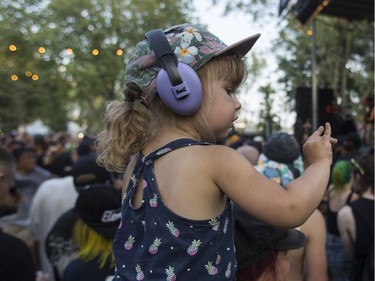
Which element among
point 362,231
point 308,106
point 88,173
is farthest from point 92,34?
point 362,231

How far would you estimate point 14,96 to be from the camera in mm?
26734

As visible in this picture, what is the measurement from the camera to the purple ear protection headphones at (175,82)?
1174 mm

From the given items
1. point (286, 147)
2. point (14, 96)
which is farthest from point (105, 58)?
point (286, 147)

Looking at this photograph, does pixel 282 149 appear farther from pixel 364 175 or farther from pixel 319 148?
pixel 319 148

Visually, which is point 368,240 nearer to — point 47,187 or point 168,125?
point 168,125

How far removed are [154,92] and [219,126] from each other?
227 millimetres

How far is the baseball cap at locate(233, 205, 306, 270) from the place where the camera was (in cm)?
142

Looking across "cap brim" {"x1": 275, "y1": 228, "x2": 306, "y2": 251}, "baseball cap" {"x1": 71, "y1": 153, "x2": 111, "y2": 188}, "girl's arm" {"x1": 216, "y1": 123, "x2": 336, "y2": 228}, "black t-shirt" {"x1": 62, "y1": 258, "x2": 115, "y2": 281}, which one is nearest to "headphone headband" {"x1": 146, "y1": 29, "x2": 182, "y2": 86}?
"girl's arm" {"x1": 216, "y1": 123, "x2": 336, "y2": 228}

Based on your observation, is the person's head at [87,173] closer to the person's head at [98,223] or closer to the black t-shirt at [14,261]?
the person's head at [98,223]

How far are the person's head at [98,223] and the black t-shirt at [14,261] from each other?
0.39m

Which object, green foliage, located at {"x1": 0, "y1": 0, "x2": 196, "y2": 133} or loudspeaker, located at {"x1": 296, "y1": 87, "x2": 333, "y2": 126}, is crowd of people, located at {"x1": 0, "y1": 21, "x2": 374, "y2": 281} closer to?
loudspeaker, located at {"x1": 296, "y1": 87, "x2": 333, "y2": 126}

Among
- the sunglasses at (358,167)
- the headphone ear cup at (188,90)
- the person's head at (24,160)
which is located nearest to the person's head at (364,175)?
the sunglasses at (358,167)

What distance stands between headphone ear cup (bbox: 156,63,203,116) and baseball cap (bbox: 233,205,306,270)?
486 mm

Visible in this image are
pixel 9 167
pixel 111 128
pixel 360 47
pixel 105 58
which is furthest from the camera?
pixel 105 58
